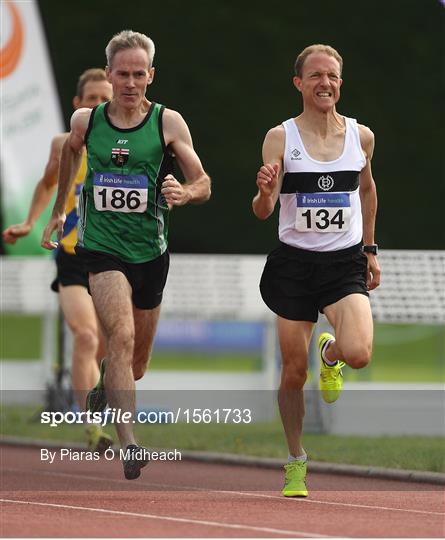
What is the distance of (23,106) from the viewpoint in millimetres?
19656

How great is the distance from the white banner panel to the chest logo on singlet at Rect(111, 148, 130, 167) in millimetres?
10013

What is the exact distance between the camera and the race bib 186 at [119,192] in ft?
31.2

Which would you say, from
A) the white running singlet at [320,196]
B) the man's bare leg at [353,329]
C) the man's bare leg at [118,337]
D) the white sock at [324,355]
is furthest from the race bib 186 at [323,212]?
the man's bare leg at [118,337]

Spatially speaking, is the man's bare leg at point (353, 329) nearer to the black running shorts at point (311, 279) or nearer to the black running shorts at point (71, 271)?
the black running shorts at point (311, 279)

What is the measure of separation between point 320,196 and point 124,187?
109cm

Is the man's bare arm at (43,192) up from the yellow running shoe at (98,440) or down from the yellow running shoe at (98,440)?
up

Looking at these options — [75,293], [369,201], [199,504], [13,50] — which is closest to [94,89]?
[75,293]

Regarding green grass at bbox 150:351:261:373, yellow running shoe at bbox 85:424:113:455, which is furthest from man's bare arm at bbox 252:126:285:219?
green grass at bbox 150:351:261:373

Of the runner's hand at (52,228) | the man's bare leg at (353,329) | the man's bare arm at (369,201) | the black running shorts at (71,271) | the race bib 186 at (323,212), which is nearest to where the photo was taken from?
the man's bare leg at (353,329)

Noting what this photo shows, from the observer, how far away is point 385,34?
3036 centimetres

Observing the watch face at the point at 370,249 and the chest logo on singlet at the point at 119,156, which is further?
the watch face at the point at 370,249

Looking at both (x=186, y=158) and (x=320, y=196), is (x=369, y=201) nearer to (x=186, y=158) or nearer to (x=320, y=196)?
(x=320, y=196)

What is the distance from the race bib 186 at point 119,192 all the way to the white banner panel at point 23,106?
9.95 m

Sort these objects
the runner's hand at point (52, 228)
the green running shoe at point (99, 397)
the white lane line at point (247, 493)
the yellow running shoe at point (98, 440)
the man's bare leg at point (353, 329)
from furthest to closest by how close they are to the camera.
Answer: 1. the yellow running shoe at point (98, 440)
2. the green running shoe at point (99, 397)
3. the runner's hand at point (52, 228)
4. the man's bare leg at point (353, 329)
5. the white lane line at point (247, 493)
